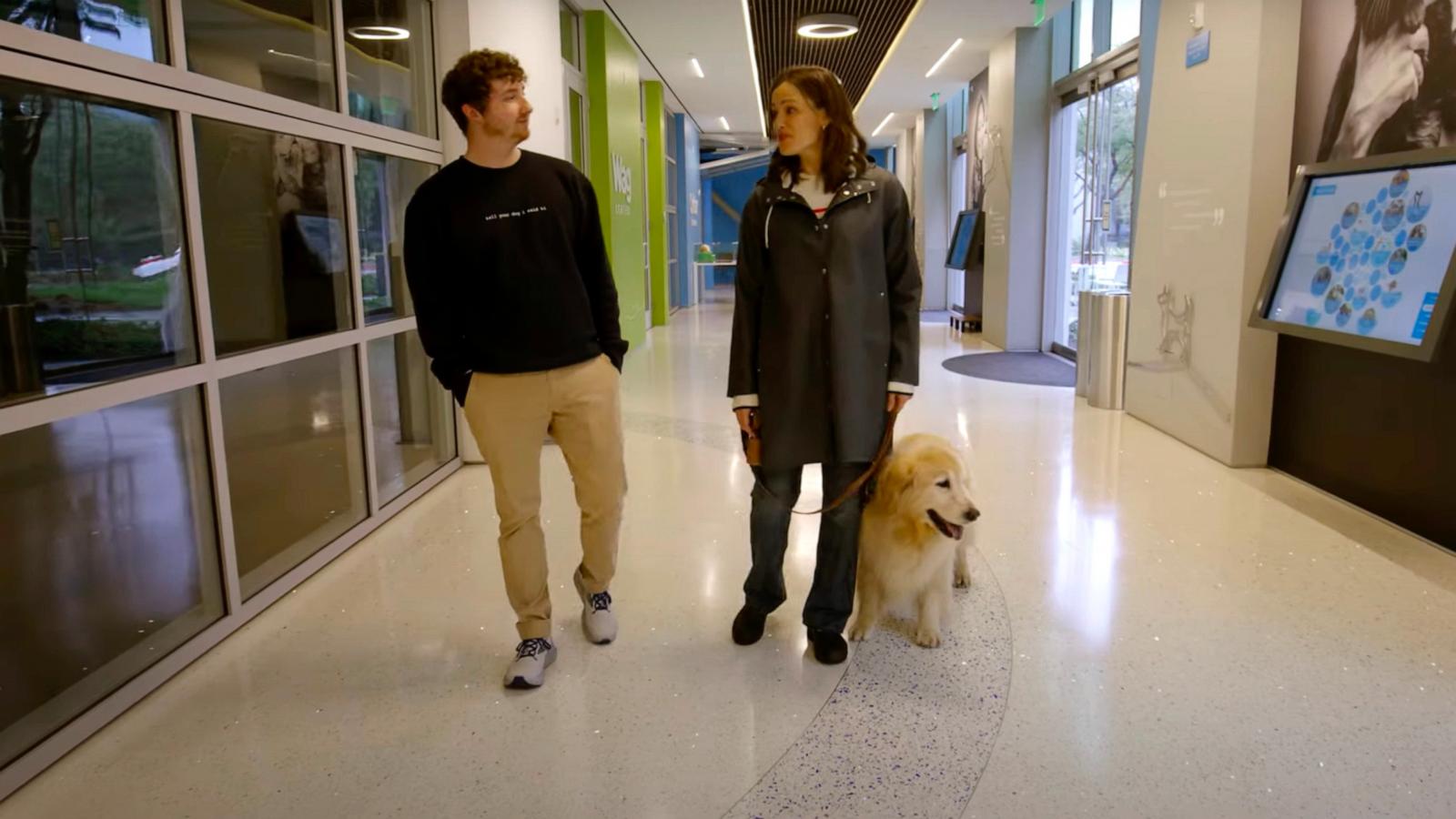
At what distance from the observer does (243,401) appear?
18.5 feet

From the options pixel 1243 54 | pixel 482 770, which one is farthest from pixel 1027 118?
pixel 482 770

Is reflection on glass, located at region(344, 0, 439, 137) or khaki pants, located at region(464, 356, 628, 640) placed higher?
reflection on glass, located at region(344, 0, 439, 137)

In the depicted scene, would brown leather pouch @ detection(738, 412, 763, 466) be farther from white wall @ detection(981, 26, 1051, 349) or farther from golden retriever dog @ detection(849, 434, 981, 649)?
white wall @ detection(981, 26, 1051, 349)

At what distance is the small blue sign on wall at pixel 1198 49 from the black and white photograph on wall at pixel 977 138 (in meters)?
5.33

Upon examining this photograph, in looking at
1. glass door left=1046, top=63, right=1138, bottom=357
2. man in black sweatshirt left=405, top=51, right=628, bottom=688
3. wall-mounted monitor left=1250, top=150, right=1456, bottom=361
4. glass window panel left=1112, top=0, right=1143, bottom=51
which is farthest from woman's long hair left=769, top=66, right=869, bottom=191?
glass window panel left=1112, top=0, right=1143, bottom=51

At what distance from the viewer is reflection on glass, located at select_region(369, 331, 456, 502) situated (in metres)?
4.49

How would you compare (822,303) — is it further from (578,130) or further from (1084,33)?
(1084,33)

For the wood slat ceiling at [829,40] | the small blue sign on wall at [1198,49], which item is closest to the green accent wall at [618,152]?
the wood slat ceiling at [829,40]

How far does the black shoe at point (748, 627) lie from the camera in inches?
105

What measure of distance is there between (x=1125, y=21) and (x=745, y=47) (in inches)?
149

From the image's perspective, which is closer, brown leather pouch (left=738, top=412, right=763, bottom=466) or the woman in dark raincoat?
the woman in dark raincoat

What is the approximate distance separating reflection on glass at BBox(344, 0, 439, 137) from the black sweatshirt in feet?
6.58

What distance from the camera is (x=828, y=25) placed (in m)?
8.83

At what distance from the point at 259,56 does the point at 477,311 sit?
1.88m
